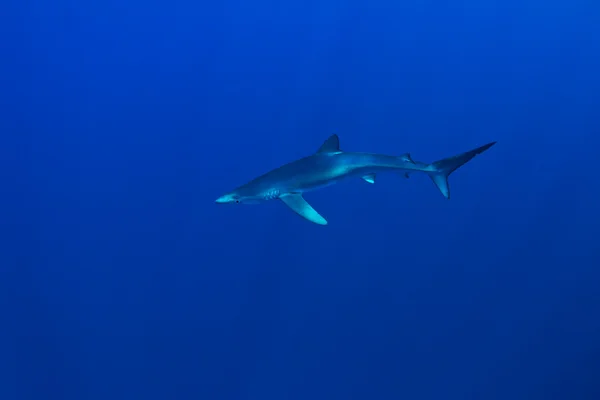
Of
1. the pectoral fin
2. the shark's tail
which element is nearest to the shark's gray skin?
the pectoral fin

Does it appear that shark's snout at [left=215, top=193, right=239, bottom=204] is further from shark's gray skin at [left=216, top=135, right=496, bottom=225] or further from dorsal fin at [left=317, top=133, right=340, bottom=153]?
dorsal fin at [left=317, top=133, right=340, bottom=153]

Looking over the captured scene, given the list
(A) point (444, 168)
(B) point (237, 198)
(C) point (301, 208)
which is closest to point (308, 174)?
(C) point (301, 208)

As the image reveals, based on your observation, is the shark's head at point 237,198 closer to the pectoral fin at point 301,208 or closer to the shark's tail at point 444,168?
the pectoral fin at point 301,208

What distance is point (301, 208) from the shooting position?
4.45 meters

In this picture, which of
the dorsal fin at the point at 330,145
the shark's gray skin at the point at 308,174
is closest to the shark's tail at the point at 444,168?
the shark's gray skin at the point at 308,174

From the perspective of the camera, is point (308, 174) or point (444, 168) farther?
point (444, 168)

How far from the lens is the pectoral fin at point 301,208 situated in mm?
4355

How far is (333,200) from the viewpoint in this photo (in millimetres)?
8625

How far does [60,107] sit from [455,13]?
266 inches

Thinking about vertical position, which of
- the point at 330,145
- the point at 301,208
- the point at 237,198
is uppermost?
the point at 330,145

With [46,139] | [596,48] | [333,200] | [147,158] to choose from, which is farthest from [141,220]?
[596,48]

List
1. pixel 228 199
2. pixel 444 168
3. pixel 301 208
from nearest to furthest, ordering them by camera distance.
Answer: pixel 301 208, pixel 228 199, pixel 444 168

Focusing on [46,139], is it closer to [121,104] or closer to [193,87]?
[121,104]

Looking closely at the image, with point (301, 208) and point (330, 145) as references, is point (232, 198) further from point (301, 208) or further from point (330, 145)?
point (330, 145)
